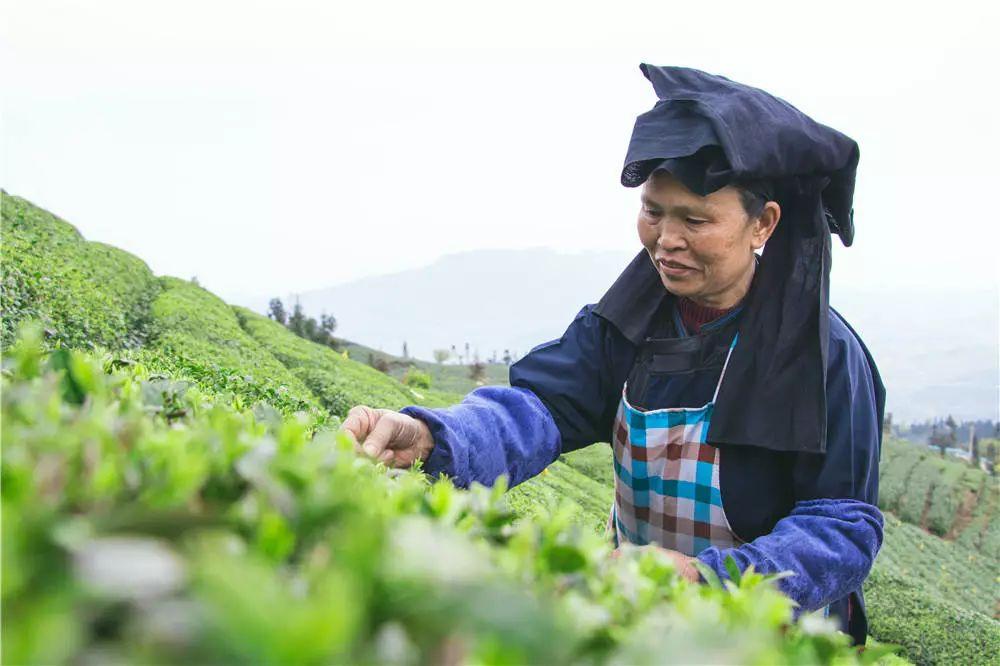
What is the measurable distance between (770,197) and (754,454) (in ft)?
2.95

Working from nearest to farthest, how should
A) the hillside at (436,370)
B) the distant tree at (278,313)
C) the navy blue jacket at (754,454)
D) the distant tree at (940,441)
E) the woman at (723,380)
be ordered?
the navy blue jacket at (754,454) → the woman at (723,380) → the hillside at (436,370) → the distant tree at (278,313) → the distant tree at (940,441)

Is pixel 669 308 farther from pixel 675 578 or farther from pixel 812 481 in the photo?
pixel 675 578

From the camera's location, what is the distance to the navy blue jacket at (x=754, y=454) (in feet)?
7.93

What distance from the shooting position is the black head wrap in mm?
2582

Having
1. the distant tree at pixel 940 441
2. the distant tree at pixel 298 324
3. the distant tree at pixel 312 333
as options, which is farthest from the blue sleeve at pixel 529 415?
the distant tree at pixel 940 441

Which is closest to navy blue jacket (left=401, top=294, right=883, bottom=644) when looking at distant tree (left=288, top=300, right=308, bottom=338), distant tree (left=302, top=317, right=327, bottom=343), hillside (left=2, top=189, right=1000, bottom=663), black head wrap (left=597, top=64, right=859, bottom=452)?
black head wrap (left=597, top=64, right=859, bottom=452)

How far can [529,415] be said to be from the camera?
296 centimetres

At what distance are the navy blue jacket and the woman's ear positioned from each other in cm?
39

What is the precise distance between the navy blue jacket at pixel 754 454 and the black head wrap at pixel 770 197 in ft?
0.38

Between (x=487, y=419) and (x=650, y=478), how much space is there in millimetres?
681

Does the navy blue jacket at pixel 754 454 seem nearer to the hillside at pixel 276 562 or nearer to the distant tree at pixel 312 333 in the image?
the hillside at pixel 276 562

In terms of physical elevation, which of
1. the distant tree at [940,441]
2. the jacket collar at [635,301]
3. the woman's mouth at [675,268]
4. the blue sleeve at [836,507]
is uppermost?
the woman's mouth at [675,268]

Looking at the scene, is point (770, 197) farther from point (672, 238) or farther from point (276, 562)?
point (276, 562)

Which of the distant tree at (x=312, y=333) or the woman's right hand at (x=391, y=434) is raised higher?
the woman's right hand at (x=391, y=434)
